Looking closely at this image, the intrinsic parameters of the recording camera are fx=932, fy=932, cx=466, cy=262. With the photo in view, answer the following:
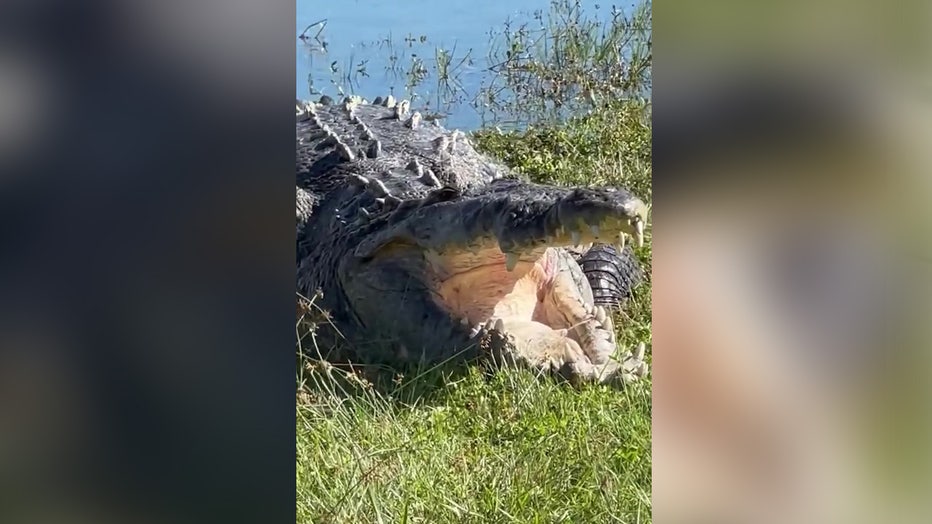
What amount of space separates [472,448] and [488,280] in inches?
33.3

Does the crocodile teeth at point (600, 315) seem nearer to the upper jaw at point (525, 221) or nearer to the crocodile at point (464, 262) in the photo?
the crocodile at point (464, 262)

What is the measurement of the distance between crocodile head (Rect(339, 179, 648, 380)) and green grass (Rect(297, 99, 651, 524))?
127 mm

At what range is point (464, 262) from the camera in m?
3.18

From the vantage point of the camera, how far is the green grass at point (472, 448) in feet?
6.72

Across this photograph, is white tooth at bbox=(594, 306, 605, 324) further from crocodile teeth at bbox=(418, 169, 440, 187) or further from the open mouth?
crocodile teeth at bbox=(418, 169, 440, 187)

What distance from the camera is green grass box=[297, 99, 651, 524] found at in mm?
2047

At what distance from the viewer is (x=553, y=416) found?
262 cm

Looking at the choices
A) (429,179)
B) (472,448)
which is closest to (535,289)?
(429,179)

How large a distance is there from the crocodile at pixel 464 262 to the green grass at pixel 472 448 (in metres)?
0.15

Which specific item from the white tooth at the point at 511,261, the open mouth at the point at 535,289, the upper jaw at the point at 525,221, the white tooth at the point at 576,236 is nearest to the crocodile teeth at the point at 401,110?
the upper jaw at the point at 525,221
